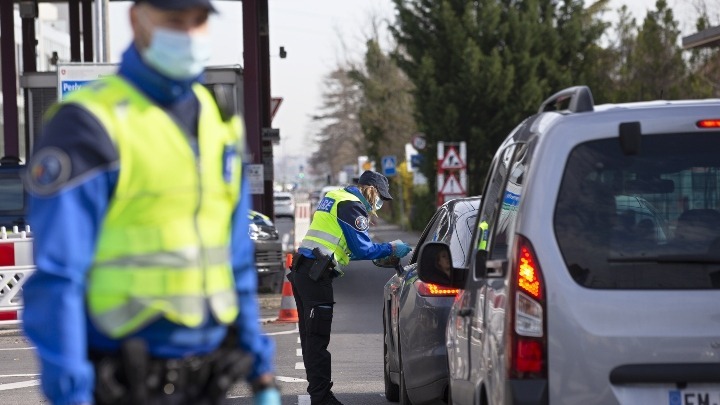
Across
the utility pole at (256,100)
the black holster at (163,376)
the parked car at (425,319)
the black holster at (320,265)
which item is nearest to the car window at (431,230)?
the parked car at (425,319)

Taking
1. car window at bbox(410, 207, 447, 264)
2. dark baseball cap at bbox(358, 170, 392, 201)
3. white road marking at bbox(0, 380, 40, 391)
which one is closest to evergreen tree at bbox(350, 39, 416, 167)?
white road marking at bbox(0, 380, 40, 391)

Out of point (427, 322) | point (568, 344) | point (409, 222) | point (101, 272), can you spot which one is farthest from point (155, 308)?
point (409, 222)

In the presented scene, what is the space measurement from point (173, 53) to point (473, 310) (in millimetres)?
2997

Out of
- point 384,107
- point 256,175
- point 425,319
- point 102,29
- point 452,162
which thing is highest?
point 384,107

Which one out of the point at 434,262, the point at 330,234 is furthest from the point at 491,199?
the point at 330,234

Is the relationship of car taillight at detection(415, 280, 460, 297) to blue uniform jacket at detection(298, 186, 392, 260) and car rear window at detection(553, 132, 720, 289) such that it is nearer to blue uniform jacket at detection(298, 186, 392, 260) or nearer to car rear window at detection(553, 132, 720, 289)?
blue uniform jacket at detection(298, 186, 392, 260)

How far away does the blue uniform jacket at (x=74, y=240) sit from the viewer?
11.9ft

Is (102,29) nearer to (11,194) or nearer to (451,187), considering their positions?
(11,194)

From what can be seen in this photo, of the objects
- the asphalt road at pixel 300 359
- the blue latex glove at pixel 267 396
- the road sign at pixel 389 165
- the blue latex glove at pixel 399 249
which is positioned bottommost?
the asphalt road at pixel 300 359

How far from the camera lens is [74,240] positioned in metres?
3.67

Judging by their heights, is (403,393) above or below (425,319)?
below

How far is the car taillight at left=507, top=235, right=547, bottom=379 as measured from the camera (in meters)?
5.56

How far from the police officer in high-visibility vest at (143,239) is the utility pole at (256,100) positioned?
26498mm

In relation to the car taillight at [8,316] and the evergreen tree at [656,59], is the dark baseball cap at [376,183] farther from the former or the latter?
the evergreen tree at [656,59]
